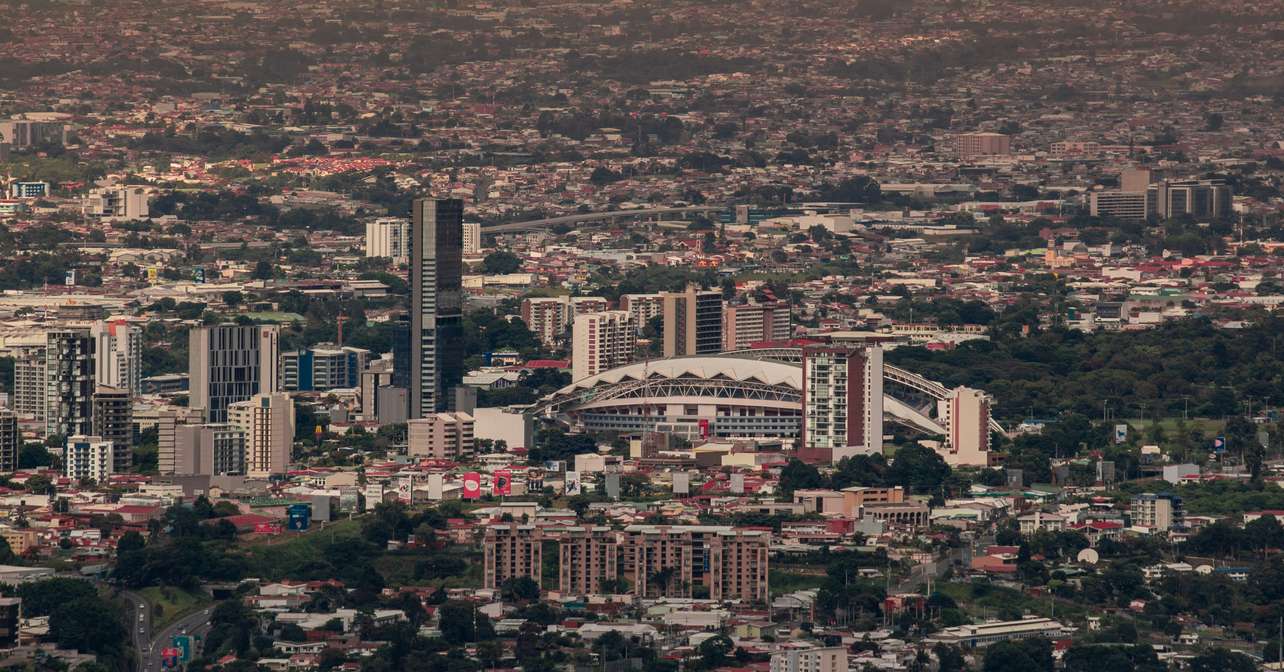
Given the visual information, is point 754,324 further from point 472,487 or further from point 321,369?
point 472,487

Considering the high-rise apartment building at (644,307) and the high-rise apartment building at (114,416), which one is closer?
the high-rise apartment building at (114,416)

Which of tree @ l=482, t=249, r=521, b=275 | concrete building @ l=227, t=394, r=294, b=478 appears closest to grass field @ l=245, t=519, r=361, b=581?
concrete building @ l=227, t=394, r=294, b=478

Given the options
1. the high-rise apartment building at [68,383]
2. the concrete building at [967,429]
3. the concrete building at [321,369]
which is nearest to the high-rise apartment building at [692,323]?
the concrete building at [321,369]

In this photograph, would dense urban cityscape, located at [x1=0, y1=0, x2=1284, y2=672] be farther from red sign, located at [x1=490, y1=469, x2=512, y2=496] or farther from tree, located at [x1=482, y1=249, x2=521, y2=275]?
tree, located at [x1=482, y1=249, x2=521, y2=275]

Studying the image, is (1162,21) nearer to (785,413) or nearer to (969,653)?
(785,413)

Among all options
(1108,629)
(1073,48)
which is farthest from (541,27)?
(1108,629)

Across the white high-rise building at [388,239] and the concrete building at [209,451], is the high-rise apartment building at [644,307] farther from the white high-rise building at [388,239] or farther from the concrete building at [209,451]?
the white high-rise building at [388,239]

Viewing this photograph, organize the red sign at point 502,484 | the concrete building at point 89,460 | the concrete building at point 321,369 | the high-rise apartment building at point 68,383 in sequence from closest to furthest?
1. the red sign at point 502,484
2. the concrete building at point 89,460
3. the high-rise apartment building at point 68,383
4. the concrete building at point 321,369
